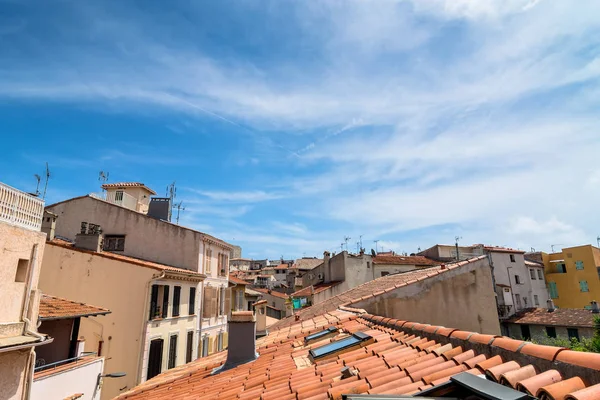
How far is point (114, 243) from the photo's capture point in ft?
82.3

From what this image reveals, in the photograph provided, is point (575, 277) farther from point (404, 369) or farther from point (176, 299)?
point (404, 369)

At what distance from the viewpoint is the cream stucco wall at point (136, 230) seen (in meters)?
25.1

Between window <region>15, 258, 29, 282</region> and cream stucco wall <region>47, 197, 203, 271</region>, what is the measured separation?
1507cm

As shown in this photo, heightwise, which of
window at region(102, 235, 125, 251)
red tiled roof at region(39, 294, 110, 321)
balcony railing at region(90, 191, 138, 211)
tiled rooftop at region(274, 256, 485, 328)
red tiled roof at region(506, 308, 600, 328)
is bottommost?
red tiled roof at region(506, 308, 600, 328)

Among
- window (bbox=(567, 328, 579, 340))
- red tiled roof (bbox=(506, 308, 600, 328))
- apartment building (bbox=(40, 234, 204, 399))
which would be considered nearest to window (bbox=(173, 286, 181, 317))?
apartment building (bbox=(40, 234, 204, 399))

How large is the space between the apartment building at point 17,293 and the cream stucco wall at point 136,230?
14.7m

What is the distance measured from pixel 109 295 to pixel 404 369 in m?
19.4

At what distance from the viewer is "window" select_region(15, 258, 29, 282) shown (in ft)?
34.4

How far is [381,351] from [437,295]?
6.03 metres

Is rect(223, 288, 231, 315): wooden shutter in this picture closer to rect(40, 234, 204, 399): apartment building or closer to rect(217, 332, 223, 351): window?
rect(217, 332, 223, 351): window

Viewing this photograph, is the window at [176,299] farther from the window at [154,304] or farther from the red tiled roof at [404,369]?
the red tiled roof at [404,369]

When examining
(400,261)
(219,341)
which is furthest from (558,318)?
(219,341)

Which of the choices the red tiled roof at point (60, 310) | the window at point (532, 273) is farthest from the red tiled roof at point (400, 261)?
the red tiled roof at point (60, 310)

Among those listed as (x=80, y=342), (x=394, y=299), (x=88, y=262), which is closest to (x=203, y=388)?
(x=394, y=299)
